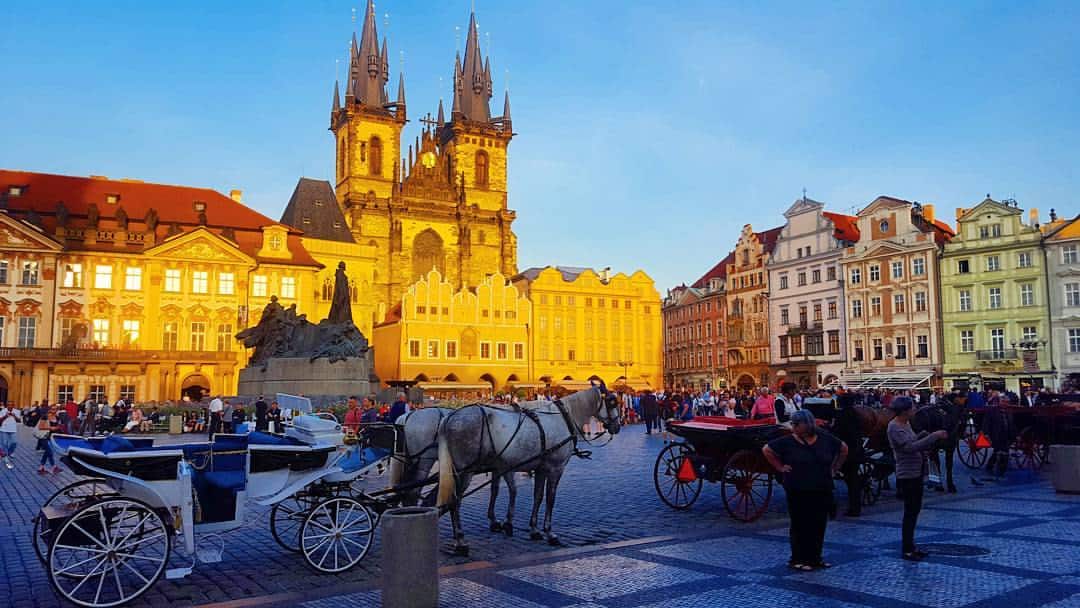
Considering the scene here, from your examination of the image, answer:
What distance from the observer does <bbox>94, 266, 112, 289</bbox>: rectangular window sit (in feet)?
160

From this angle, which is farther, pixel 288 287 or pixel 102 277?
pixel 288 287

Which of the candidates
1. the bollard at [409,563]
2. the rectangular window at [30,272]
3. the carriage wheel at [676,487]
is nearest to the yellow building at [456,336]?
the rectangular window at [30,272]

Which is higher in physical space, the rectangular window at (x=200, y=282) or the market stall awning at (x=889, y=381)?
the rectangular window at (x=200, y=282)

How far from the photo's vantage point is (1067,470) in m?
12.2

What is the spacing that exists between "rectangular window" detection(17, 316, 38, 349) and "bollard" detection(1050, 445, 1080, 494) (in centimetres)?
5046

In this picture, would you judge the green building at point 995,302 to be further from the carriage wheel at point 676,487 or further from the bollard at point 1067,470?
the carriage wheel at point 676,487

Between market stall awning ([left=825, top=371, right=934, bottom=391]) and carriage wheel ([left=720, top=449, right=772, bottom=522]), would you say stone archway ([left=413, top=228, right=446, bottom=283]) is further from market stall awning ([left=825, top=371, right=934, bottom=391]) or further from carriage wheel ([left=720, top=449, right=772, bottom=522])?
carriage wheel ([left=720, top=449, right=772, bottom=522])

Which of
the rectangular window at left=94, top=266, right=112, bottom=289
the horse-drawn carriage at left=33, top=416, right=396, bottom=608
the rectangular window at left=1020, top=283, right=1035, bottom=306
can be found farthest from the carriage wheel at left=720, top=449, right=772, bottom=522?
the rectangular window at left=94, top=266, right=112, bottom=289

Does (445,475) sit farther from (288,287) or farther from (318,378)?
(288,287)

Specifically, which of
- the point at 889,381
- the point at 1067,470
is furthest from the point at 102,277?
the point at 1067,470

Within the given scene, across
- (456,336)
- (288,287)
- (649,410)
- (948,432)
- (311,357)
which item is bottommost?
(649,410)

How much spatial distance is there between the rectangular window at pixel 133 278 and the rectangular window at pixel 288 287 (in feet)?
26.6

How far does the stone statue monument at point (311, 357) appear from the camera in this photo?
23641 millimetres

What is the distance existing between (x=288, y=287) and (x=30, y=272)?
14.1m
